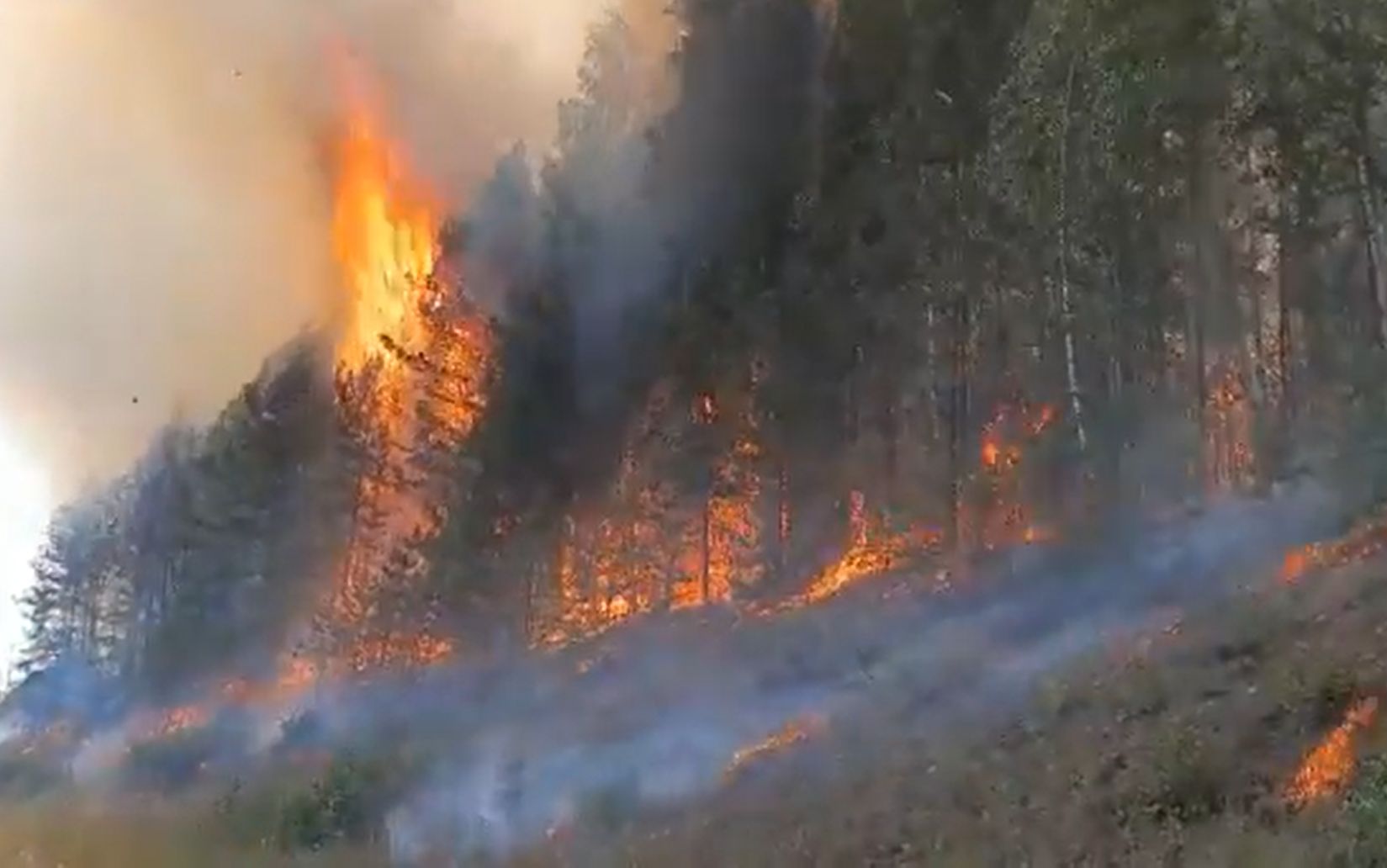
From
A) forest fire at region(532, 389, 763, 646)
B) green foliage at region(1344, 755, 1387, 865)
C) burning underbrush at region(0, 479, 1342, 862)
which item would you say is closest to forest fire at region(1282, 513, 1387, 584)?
burning underbrush at region(0, 479, 1342, 862)

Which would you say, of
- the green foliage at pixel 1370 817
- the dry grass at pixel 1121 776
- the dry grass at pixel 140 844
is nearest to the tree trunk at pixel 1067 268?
the dry grass at pixel 1121 776

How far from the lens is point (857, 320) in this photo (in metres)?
33.0

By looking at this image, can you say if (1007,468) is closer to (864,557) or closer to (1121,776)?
(864,557)

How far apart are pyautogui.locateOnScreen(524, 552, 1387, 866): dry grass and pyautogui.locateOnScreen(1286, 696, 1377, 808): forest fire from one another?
0.12 meters

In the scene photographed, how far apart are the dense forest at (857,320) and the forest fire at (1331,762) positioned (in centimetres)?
942

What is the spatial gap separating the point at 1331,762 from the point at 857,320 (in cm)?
2339

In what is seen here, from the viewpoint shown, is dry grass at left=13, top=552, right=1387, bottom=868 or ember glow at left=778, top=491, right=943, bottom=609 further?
ember glow at left=778, top=491, right=943, bottom=609

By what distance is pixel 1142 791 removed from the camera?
11.1m

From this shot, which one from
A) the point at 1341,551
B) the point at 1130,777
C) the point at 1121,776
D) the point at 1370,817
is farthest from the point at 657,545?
the point at 1370,817

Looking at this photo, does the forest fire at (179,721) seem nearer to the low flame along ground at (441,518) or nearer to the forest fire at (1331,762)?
the low flame along ground at (441,518)

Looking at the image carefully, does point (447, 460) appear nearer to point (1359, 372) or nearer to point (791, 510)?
point (791, 510)

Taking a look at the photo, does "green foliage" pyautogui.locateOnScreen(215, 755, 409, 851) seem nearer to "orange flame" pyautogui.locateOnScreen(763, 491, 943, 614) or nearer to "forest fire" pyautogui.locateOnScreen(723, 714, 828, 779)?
"forest fire" pyautogui.locateOnScreen(723, 714, 828, 779)

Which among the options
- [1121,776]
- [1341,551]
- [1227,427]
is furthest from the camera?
[1227,427]

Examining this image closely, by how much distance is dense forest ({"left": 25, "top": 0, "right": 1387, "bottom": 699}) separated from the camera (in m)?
24.4
